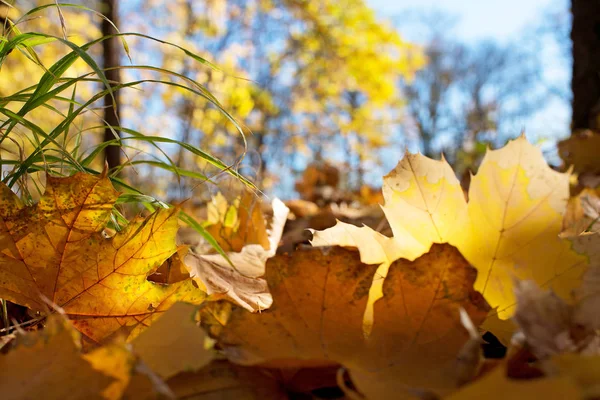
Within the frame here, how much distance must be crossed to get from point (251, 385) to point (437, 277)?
0.13 m

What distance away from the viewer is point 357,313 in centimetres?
31

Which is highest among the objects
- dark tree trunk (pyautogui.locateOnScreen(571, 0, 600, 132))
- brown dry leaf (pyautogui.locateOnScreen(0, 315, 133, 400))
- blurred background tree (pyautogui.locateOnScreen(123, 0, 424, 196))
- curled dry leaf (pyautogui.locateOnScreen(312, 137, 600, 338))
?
blurred background tree (pyautogui.locateOnScreen(123, 0, 424, 196))

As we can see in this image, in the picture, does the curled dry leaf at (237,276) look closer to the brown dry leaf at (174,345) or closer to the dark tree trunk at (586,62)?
the brown dry leaf at (174,345)

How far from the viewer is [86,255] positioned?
36cm

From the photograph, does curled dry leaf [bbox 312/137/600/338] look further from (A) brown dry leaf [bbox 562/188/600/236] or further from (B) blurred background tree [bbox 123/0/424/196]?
(B) blurred background tree [bbox 123/0/424/196]

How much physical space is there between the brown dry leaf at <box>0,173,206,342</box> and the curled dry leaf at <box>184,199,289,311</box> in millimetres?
57

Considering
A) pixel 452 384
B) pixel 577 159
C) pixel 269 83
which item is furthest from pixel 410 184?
pixel 269 83

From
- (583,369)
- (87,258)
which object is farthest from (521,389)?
(87,258)

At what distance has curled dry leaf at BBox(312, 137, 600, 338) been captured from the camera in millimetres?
334

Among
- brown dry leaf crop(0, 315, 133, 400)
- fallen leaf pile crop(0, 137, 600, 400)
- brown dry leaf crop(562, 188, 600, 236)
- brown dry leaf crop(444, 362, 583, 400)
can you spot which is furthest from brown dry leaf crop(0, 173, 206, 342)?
brown dry leaf crop(562, 188, 600, 236)

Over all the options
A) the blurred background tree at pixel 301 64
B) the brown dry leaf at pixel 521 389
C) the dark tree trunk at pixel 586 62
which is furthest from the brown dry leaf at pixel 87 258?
the blurred background tree at pixel 301 64

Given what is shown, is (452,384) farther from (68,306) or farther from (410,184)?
(68,306)

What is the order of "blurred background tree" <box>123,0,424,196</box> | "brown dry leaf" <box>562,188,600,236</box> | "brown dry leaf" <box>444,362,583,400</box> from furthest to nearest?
"blurred background tree" <box>123,0,424,196</box> → "brown dry leaf" <box>562,188,600,236</box> → "brown dry leaf" <box>444,362,583,400</box>

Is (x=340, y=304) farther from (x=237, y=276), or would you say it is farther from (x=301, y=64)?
(x=301, y=64)
